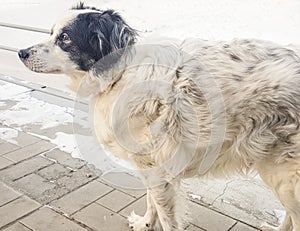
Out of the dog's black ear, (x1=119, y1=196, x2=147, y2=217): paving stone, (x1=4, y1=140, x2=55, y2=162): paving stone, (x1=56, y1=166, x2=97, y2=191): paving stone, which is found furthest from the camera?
(x1=4, y1=140, x2=55, y2=162): paving stone

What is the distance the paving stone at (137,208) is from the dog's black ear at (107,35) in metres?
1.02

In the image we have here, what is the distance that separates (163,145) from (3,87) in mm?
2943

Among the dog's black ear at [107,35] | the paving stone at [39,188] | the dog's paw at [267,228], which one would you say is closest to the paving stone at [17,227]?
the paving stone at [39,188]

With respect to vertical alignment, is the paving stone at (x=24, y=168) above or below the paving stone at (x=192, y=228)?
below

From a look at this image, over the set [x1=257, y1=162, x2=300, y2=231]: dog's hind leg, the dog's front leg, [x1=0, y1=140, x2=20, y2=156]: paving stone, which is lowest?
[x1=0, y1=140, x2=20, y2=156]: paving stone

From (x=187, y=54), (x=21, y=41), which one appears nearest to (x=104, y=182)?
(x=187, y=54)

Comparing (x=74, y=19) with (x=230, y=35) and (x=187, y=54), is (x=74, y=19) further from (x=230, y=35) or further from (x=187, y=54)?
(x=230, y=35)

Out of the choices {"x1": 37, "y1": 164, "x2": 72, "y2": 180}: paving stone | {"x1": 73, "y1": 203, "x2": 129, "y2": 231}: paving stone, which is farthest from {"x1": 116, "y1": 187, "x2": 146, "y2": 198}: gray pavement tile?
{"x1": 37, "y1": 164, "x2": 72, "y2": 180}: paving stone

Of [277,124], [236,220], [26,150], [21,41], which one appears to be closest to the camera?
[277,124]

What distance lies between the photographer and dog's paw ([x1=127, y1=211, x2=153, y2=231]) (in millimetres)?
2160

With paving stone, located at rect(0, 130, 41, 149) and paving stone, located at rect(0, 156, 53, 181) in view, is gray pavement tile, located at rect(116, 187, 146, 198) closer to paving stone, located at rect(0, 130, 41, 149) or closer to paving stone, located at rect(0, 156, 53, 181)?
paving stone, located at rect(0, 156, 53, 181)

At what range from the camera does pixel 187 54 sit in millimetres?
1752

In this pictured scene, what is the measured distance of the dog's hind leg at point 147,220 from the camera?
85.2 inches

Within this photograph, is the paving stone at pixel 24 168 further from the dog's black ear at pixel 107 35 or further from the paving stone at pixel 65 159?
the dog's black ear at pixel 107 35
